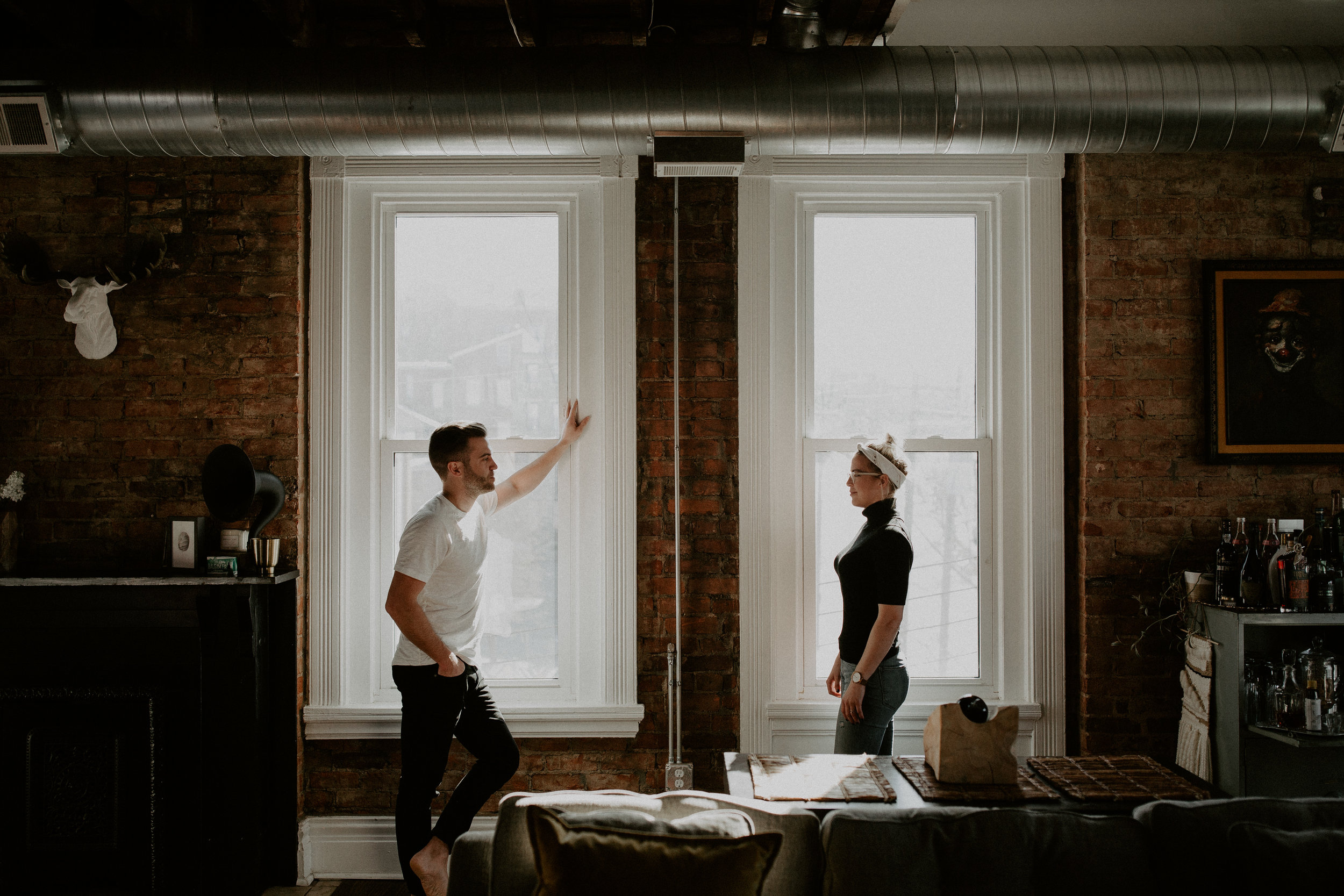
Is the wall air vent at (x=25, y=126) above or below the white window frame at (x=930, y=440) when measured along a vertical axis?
above

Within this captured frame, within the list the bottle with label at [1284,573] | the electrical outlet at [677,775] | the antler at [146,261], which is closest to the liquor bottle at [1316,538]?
the bottle with label at [1284,573]

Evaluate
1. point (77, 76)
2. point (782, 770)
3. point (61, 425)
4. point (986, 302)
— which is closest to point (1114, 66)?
point (986, 302)

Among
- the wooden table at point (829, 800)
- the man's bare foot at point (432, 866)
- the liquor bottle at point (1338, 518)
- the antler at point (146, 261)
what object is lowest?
the man's bare foot at point (432, 866)

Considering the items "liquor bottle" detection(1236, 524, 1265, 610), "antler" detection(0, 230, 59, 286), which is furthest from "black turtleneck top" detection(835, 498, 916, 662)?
"antler" detection(0, 230, 59, 286)

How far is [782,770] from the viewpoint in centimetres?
244

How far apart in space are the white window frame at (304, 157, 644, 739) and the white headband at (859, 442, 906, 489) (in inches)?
39.0

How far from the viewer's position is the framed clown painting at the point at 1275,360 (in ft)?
11.4

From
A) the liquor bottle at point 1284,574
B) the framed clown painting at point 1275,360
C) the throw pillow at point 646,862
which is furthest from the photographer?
the framed clown painting at point 1275,360

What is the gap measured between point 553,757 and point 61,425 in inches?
95.8

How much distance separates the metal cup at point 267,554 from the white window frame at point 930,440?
1.86m

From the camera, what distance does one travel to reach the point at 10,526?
3.39m

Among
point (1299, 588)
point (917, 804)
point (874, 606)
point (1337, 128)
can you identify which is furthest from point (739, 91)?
point (1299, 588)

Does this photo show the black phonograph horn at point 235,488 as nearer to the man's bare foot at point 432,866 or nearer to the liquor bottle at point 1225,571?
the man's bare foot at point 432,866

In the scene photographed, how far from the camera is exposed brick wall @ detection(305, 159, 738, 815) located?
11.8 ft
